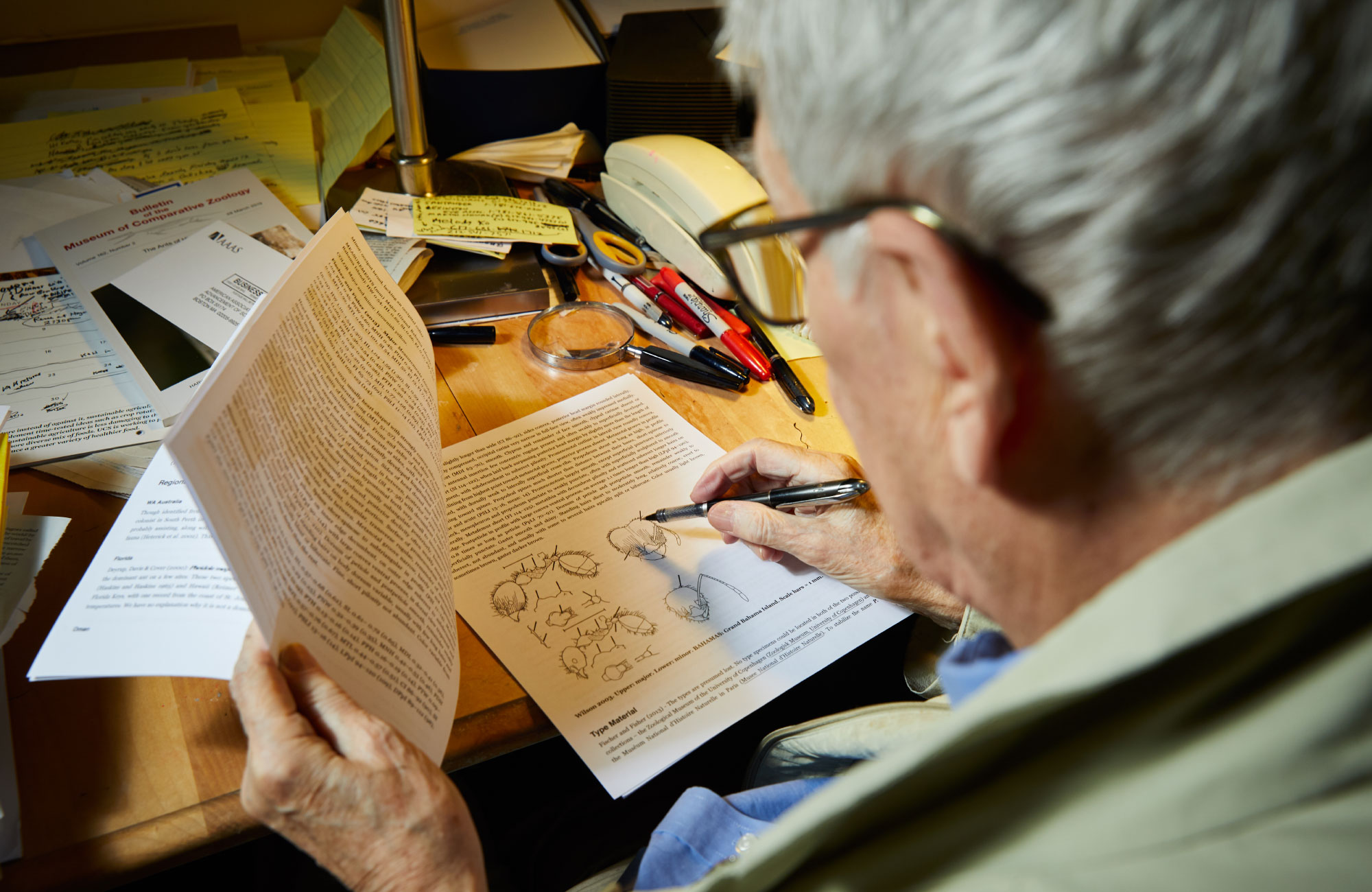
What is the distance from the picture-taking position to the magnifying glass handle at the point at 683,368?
0.96 meters

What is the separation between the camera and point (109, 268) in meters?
0.94

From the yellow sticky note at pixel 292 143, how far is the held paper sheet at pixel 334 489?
46cm

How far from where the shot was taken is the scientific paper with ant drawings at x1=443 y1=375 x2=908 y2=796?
657 millimetres

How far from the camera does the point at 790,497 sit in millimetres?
790

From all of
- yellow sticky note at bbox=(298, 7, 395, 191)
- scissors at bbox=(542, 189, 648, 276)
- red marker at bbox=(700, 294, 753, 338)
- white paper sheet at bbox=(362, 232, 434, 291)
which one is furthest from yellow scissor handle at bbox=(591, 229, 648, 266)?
yellow sticky note at bbox=(298, 7, 395, 191)

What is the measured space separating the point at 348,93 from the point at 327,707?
40.4 inches

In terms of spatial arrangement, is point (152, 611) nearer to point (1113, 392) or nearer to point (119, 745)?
point (119, 745)

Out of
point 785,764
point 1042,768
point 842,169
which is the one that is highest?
point 842,169

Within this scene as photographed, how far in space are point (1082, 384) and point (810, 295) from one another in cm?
17

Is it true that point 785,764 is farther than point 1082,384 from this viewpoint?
Yes

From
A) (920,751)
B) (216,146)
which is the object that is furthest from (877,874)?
A: (216,146)

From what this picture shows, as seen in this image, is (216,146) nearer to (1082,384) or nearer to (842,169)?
(842,169)

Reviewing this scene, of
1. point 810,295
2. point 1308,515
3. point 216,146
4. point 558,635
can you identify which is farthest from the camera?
point 216,146

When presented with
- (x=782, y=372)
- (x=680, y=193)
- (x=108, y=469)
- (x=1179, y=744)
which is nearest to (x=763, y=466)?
(x=782, y=372)
